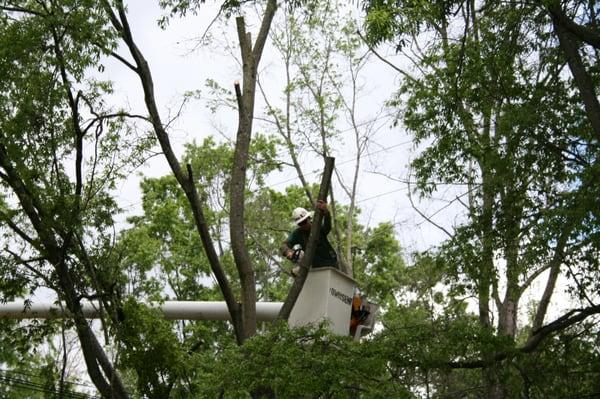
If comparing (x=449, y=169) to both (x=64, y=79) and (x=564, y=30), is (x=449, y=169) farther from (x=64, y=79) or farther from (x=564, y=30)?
(x=64, y=79)

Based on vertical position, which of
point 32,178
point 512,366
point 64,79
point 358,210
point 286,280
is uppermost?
point 358,210

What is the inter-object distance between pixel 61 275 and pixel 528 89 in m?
5.61

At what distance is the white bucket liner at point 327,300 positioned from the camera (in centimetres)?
877

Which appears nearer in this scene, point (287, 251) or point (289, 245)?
point (287, 251)

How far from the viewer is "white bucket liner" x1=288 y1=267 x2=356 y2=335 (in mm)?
8773

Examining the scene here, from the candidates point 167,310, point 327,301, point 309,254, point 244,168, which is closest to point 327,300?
point 327,301

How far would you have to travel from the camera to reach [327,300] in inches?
344

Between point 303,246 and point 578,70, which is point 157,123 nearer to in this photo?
point 303,246

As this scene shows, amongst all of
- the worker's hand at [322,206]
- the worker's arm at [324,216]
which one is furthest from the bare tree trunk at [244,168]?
the worker's hand at [322,206]

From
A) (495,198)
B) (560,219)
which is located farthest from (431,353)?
(495,198)

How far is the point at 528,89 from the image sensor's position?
10391 millimetres

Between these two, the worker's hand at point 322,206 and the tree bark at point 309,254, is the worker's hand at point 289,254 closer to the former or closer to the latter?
the tree bark at point 309,254

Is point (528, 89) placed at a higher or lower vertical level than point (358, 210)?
lower

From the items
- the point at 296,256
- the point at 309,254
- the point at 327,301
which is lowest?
the point at 327,301
